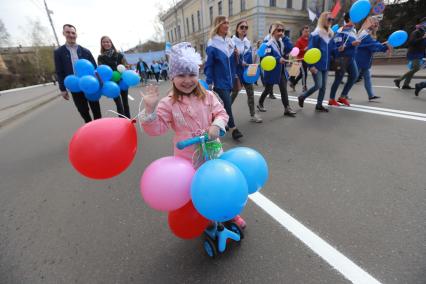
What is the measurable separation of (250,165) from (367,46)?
222 inches

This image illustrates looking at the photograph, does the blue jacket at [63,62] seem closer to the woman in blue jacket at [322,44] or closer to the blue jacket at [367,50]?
the woman in blue jacket at [322,44]

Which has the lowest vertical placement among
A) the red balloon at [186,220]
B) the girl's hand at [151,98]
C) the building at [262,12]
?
the red balloon at [186,220]

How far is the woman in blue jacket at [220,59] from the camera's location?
3612 millimetres

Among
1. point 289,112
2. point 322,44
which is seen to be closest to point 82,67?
point 289,112

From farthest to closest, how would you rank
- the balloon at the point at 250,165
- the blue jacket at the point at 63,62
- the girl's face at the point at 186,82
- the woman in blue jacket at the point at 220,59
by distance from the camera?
1. the blue jacket at the point at 63,62
2. the woman in blue jacket at the point at 220,59
3. the girl's face at the point at 186,82
4. the balloon at the point at 250,165

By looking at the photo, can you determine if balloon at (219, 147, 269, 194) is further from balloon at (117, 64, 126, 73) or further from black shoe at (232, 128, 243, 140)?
balloon at (117, 64, 126, 73)

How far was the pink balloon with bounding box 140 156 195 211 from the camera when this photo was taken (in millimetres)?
1321

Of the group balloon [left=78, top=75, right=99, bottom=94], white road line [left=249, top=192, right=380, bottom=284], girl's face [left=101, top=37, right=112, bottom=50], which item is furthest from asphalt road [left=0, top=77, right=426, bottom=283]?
girl's face [left=101, top=37, right=112, bottom=50]

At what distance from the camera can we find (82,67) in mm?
4027

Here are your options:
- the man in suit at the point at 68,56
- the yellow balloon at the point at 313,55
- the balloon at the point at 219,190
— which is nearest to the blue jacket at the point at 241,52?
the yellow balloon at the point at 313,55

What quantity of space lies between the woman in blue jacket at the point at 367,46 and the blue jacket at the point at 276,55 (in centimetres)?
165

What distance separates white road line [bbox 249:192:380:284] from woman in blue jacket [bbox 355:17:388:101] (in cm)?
502

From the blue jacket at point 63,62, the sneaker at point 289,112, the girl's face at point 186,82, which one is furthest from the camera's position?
the sneaker at point 289,112

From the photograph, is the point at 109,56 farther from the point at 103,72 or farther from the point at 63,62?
the point at 63,62
